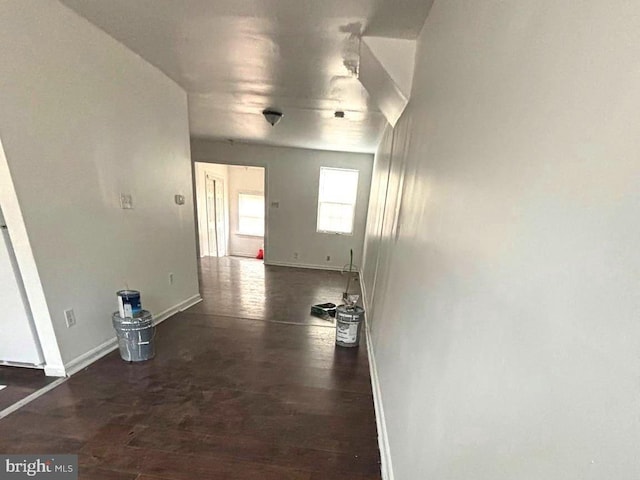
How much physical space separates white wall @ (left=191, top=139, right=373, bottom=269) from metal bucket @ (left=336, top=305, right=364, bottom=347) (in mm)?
3445

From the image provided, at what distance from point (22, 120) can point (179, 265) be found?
6.14 feet

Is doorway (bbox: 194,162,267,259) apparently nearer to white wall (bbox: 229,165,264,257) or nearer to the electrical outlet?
white wall (bbox: 229,165,264,257)

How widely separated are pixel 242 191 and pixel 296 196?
3.27m

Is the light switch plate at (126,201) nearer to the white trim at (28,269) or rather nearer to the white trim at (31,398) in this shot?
the white trim at (28,269)

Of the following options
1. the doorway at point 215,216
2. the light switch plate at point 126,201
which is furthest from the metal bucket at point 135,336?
the doorway at point 215,216

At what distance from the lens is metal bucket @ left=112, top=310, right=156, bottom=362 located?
2209 mm

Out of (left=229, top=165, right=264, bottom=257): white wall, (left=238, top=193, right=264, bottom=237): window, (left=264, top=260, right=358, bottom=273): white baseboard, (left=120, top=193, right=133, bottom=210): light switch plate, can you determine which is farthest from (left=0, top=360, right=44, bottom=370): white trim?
(left=238, top=193, right=264, bottom=237): window

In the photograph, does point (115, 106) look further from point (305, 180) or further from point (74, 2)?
point (305, 180)

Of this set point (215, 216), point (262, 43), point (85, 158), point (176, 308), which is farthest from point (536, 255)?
point (215, 216)

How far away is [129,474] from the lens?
136cm

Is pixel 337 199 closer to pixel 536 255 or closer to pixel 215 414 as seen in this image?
pixel 215 414

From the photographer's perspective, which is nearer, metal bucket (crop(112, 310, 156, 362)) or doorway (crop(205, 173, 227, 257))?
metal bucket (crop(112, 310, 156, 362))

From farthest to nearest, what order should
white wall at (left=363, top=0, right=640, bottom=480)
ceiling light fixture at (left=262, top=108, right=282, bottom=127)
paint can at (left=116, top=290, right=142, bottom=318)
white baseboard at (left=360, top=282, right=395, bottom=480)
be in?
ceiling light fixture at (left=262, top=108, right=282, bottom=127) < paint can at (left=116, top=290, right=142, bottom=318) < white baseboard at (left=360, top=282, right=395, bottom=480) < white wall at (left=363, top=0, right=640, bottom=480)

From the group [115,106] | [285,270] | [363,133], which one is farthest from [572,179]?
[285,270]
